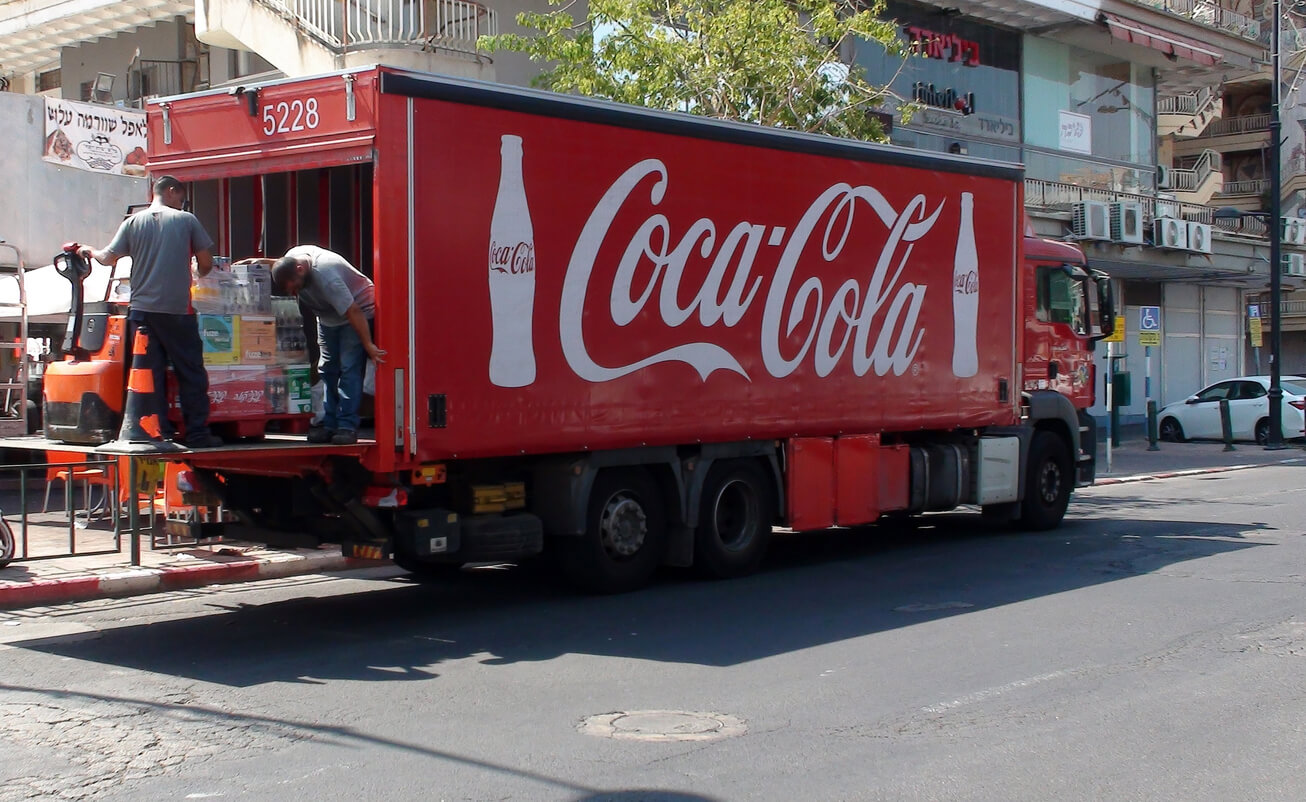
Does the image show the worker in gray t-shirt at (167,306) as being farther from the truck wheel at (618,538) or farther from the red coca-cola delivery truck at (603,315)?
the truck wheel at (618,538)

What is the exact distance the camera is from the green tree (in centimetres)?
1647

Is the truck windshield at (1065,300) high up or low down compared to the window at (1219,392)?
up

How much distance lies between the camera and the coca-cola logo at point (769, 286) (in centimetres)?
1036

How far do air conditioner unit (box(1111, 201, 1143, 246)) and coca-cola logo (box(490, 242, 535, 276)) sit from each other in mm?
23222

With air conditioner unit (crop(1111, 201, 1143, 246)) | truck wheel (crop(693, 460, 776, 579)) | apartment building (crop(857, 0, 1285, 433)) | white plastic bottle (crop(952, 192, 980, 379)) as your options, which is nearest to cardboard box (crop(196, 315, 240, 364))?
truck wheel (crop(693, 460, 776, 579))

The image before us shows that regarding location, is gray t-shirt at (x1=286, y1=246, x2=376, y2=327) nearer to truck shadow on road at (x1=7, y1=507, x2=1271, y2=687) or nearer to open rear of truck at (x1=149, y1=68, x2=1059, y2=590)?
open rear of truck at (x1=149, y1=68, x2=1059, y2=590)

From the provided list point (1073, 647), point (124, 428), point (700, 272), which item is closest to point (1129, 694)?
point (1073, 647)

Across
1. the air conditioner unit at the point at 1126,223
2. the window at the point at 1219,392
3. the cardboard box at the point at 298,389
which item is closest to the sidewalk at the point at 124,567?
the cardboard box at the point at 298,389

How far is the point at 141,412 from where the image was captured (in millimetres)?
8266

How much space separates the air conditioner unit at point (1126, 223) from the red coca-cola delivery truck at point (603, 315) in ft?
56.7

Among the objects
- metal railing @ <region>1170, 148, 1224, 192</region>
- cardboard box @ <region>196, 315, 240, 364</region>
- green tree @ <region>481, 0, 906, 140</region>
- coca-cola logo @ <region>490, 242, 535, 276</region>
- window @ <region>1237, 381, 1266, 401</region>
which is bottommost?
window @ <region>1237, 381, 1266, 401</region>

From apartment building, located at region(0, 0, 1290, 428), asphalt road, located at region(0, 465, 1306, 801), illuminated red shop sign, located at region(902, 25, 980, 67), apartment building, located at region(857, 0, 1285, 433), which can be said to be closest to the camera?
asphalt road, located at region(0, 465, 1306, 801)

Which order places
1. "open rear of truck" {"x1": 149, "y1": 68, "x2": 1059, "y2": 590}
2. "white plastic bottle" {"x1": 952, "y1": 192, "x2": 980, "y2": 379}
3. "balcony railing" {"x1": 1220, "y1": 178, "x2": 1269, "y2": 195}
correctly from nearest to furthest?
"open rear of truck" {"x1": 149, "y1": 68, "x2": 1059, "y2": 590}, "white plastic bottle" {"x1": 952, "y1": 192, "x2": 980, "y2": 379}, "balcony railing" {"x1": 1220, "y1": 178, "x2": 1269, "y2": 195}

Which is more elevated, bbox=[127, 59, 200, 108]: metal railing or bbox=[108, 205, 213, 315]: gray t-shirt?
bbox=[127, 59, 200, 108]: metal railing
